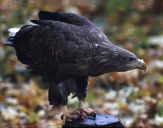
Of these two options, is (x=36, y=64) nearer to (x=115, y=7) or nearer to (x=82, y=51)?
(x=82, y=51)

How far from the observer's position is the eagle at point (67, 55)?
3588mm

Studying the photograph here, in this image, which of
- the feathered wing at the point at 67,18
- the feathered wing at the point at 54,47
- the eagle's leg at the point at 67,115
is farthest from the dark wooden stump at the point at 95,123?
the feathered wing at the point at 67,18

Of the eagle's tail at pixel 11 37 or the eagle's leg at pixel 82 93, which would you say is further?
the eagle's tail at pixel 11 37

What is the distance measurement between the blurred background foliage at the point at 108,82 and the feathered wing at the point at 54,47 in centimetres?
131

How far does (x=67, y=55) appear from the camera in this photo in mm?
3629

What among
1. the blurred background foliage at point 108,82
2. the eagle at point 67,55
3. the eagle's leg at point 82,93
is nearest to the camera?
the eagle at point 67,55

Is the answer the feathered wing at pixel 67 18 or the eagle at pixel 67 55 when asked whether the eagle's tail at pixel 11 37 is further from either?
the feathered wing at pixel 67 18

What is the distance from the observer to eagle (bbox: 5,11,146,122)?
359 centimetres

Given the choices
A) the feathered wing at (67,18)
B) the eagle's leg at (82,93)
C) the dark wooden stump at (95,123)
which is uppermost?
the feathered wing at (67,18)

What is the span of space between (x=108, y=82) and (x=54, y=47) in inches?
136

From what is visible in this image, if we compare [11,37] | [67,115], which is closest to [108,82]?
[11,37]

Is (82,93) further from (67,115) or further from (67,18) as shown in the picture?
(67,18)

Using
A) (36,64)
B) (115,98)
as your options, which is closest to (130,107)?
(115,98)

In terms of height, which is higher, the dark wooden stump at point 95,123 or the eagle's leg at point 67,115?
the eagle's leg at point 67,115
